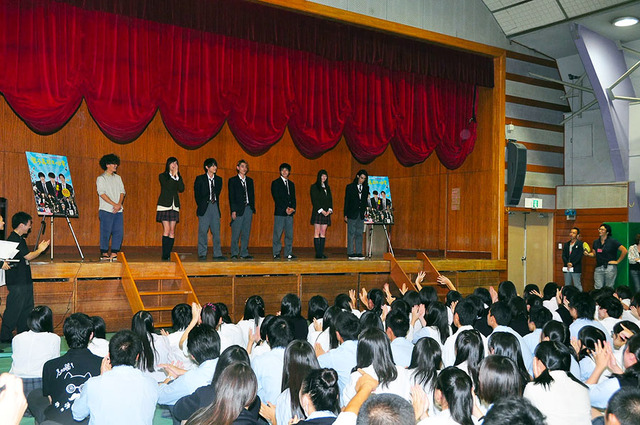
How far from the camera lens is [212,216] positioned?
8352mm

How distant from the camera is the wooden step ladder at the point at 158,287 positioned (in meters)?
7.02

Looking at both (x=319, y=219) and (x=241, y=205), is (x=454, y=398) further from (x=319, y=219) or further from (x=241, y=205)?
(x=319, y=219)

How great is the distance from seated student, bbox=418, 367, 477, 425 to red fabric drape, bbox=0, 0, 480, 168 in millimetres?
5952

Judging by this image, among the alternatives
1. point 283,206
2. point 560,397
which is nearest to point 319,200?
point 283,206

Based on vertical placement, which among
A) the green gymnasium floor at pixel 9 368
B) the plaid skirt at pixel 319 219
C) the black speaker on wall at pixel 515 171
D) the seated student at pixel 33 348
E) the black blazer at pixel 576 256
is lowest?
the green gymnasium floor at pixel 9 368

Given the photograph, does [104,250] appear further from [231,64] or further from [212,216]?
[231,64]

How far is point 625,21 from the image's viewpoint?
31.9ft

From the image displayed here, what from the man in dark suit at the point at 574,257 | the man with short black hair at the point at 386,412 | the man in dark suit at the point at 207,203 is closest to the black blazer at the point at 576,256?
the man in dark suit at the point at 574,257

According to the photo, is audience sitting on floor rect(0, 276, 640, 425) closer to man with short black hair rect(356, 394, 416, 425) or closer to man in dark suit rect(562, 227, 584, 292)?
man with short black hair rect(356, 394, 416, 425)

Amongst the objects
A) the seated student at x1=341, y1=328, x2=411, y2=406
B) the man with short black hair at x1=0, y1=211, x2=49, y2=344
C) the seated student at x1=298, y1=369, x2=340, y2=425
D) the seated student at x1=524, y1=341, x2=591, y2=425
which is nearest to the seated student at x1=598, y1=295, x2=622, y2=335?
the seated student at x1=524, y1=341, x2=591, y2=425

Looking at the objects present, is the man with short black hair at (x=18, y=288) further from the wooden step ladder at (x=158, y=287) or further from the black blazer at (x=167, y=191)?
the black blazer at (x=167, y=191)

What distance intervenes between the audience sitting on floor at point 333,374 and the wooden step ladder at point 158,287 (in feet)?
7.48

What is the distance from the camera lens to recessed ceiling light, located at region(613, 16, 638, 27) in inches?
380

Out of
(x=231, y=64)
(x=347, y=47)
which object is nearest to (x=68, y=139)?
(x=231, y=64)
